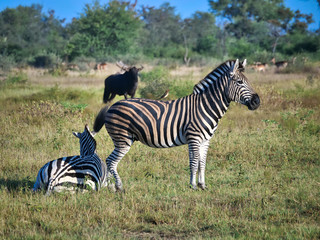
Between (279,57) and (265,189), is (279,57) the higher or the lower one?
the higher one

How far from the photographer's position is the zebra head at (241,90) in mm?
5641

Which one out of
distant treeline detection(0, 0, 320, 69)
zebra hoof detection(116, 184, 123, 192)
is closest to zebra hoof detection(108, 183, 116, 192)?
zebra hoof detection(116, 184, 123, 192)

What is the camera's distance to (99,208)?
15.7ft

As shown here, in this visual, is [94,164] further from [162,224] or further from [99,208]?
[162,224]

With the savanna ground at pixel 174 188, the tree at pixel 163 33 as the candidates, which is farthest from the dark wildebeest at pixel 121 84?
the tree at pixel 163 33

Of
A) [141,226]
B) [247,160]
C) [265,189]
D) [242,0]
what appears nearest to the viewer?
[141,226]

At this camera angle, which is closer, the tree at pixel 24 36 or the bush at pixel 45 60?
the bush at pixel 45 60

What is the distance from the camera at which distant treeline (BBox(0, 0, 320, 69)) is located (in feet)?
128

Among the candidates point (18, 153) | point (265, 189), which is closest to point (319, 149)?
point (265, 189)

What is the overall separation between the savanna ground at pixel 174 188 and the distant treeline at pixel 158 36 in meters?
19.2

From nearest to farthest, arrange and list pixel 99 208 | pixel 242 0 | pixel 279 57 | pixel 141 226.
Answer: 1. pixel 141 226
2. pixel 99 208
3. pixel 279 57
4. pixel 242 0

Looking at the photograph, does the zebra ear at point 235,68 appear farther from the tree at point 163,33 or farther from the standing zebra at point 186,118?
the tree at point 163,33

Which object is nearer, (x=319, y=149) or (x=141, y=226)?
(x=141, y=226)

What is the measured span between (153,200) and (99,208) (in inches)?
31.0
